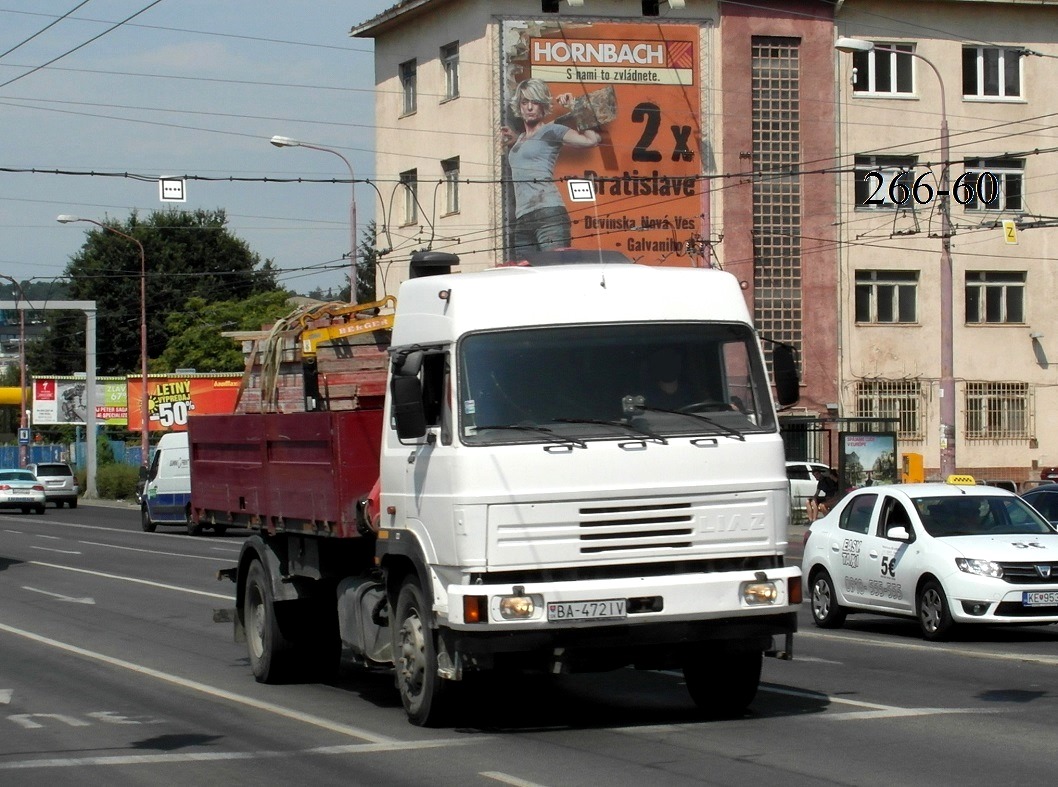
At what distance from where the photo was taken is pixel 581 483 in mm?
9266

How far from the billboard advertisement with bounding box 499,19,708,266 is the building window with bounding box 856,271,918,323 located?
18.8 ft

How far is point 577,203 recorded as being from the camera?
4584cm

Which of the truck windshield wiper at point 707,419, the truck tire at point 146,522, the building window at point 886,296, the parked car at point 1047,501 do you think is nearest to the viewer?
the truck windshield wiper at point 707,419

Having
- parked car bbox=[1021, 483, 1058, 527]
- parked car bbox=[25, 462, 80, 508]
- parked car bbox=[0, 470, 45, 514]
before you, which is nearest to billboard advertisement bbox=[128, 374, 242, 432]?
parked car bbox=[25, 462, 80, 508]

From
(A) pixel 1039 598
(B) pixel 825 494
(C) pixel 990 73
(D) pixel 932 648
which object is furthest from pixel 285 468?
(C) pixel 990 73

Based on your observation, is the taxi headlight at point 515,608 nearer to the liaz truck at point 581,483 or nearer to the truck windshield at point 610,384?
the liaz truck at point 581,483

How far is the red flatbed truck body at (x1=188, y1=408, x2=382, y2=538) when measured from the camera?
10930mm

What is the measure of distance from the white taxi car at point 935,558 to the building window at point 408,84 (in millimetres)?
35392

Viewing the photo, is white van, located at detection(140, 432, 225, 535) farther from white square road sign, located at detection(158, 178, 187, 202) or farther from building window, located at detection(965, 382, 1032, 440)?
building window, located at detection(965, 382, 1032, 440)

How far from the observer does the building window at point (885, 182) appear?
48.2 meters

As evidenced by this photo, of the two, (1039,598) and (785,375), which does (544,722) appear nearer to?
(785,375)

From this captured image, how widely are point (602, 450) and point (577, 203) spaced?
36964 mm

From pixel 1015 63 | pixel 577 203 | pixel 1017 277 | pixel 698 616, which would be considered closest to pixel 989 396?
pixel 1017 277

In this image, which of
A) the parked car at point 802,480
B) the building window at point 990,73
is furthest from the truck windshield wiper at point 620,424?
the building window at point 990,73
